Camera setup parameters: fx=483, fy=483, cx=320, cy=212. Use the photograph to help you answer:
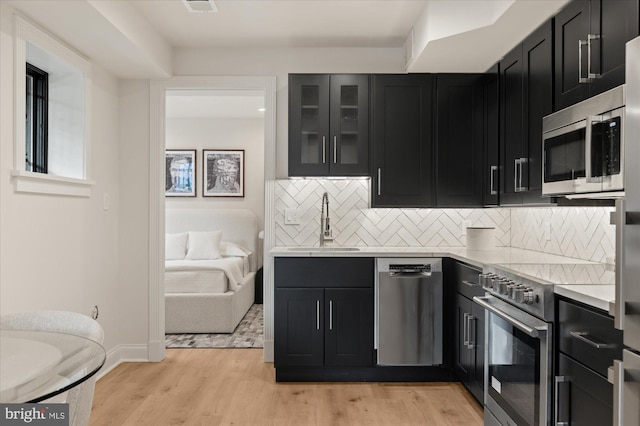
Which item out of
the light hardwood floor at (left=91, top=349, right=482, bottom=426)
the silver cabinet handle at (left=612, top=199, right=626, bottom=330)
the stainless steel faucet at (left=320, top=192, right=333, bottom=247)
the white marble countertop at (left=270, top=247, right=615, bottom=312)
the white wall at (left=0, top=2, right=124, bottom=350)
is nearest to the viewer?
the silver cabinet handle at (left=612, top=199, right=626, bottom=330)

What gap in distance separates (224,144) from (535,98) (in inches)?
187

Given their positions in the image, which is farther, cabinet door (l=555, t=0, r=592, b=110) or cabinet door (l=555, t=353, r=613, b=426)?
cabinet door (l=555, t=0, r=592, b=110)

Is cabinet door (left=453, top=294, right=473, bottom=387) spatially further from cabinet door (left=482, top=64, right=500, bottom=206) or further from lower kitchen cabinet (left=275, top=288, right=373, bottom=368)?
cabinet door (left=482, top=64, right=500, bottom=206)

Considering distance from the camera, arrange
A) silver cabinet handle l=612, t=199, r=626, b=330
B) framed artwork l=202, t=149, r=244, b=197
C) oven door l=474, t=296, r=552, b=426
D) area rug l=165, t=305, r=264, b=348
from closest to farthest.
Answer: silver cabinet handle l=612, t=199, r=626, b=330 → oven door l=474, t=296, r=552, b=426 → area rug l=165, t=305, r=264, b=348 → framed artwork l=202, t=149, r=244, b=197

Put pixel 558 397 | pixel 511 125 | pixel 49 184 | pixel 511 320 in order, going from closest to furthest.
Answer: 1. pixel 558 397
2. pixel 511 320
3. pixel 49 184
4. pixel 511 125

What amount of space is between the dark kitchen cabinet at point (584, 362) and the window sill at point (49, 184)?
108 inches

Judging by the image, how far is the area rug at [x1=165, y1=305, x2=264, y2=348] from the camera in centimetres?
446

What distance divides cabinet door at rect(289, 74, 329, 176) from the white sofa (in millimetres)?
1825

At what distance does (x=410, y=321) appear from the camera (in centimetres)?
345

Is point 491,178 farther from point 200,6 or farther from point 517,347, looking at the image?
point 200,6

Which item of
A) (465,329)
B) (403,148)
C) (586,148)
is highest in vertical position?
(403,148)

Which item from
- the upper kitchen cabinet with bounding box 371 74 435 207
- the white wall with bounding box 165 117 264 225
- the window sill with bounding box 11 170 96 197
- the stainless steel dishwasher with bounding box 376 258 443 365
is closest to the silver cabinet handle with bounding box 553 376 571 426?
the stainless steel dishwasher with bounding box 376 258 443 365

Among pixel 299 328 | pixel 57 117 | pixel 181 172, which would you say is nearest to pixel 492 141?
pixel 299 328

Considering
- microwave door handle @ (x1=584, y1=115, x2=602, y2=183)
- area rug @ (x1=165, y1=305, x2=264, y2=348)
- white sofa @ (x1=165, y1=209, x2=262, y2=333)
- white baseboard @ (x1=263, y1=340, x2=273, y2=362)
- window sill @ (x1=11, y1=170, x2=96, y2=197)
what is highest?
microwave door handle @ (x1=584, y1=115, x2=602, y2=183)
